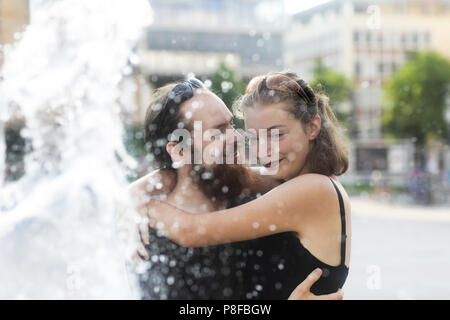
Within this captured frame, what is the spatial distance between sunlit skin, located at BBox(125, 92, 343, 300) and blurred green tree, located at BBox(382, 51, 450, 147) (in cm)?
2414

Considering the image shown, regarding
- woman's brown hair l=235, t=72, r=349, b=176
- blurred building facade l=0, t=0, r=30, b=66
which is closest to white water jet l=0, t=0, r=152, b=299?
blurred building facade l=0, t=0, r=30, b=66

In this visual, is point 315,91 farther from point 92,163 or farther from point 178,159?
point 92,163

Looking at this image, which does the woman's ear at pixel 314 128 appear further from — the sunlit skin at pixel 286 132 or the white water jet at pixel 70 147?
the white water jet at pixel 70 147

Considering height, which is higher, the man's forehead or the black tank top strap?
the man's forehead

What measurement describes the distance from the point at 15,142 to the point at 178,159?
7142 mm

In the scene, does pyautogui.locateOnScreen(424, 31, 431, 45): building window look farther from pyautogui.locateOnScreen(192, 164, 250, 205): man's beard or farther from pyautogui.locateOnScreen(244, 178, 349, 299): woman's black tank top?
pyautogui.locateOnScreen(244, 178, 349, 299): woman's black tank top

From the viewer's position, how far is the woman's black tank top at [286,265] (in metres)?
1.48

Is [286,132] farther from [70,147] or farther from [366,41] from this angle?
[366,41]

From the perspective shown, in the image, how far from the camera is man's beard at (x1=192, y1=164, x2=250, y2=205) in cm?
161

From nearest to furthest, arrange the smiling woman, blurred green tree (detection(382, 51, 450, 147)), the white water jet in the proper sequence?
the smiling woman
the white water jet
blurred green tree (detection(382, 51, 450, 147))

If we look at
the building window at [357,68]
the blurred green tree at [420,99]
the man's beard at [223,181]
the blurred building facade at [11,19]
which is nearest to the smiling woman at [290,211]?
the man's beard at [223,181]

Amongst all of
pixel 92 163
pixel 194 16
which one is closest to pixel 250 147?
pixel 92 163

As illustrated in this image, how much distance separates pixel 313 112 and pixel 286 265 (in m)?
0.39

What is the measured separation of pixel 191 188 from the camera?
1632mm
